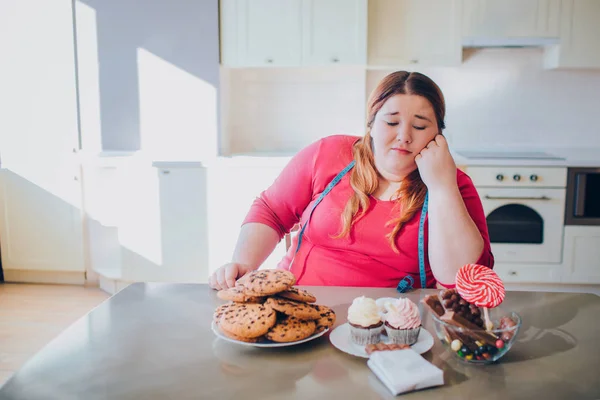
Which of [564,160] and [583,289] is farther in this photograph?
[583,289]

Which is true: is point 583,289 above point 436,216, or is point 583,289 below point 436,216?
below

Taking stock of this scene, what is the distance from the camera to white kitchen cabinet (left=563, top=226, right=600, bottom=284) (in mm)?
3389

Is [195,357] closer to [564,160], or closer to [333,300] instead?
[333,300]

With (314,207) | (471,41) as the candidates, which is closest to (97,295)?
(314,207)

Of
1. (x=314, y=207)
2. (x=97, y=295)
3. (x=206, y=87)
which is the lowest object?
(x=97, y=295)

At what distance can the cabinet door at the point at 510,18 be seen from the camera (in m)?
3.50

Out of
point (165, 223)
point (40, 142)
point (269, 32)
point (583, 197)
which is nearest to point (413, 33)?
point (269, 32)

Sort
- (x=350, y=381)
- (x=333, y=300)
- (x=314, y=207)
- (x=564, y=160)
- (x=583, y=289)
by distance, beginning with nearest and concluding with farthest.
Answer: (x=350, y=381)
(x=333, y=300)
(x=314, y=207)
(x=564, y=160)
(x=583, y=289)

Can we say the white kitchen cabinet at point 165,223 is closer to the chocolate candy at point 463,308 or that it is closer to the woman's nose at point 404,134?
the woman's nose at point 404,134

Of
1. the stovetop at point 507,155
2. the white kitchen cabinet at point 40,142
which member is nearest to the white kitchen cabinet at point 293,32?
the stovetop at point 507,155

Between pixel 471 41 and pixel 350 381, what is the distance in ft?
10.4

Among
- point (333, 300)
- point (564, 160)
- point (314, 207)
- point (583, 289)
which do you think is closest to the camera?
point (333, 300)

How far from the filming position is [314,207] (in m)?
1.62

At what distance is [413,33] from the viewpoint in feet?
11.7
